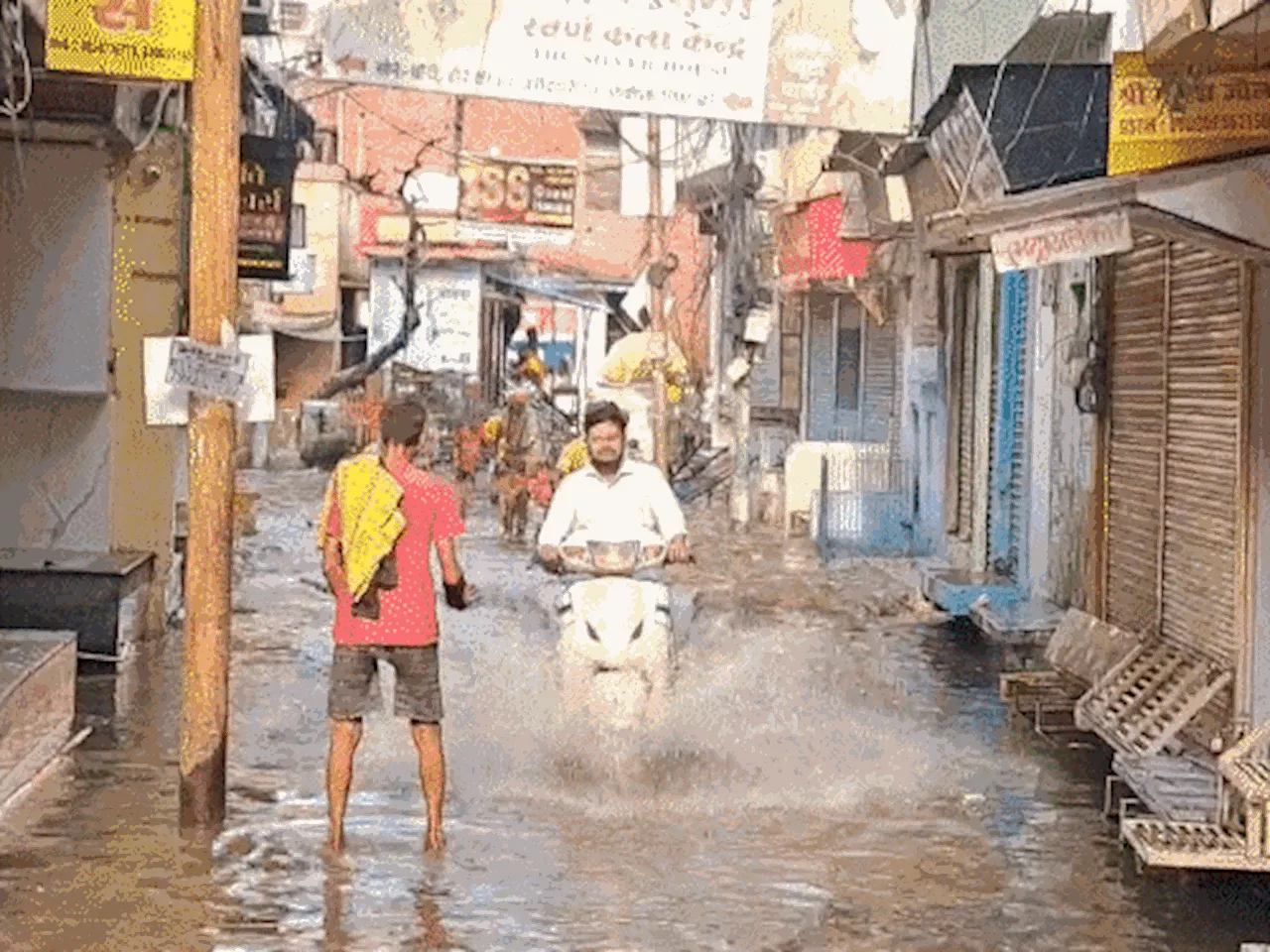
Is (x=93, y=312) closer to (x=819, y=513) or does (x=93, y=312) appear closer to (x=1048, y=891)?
(x=1048, y=891)

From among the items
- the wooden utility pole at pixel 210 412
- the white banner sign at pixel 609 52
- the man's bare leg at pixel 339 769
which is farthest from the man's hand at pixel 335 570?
the white banner sign at pixel 609 52

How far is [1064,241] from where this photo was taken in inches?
441

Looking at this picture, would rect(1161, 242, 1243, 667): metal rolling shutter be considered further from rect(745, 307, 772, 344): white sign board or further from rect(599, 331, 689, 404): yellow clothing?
rect(599, 331, 689, 404): yellow clothing

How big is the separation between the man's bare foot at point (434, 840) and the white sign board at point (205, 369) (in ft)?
6.29

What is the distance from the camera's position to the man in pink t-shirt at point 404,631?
1028cm

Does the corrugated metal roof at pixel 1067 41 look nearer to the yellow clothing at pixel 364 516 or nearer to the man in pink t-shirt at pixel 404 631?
the man in pink t-shirt at pixel 404 631

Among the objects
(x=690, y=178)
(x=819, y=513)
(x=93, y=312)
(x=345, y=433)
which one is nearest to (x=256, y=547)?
(x=819, y=513)

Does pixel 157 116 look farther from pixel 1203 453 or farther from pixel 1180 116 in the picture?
pixel 1180 116

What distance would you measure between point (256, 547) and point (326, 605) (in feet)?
20.8

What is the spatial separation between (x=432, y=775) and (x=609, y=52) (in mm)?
5540

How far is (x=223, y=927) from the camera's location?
29.2ft

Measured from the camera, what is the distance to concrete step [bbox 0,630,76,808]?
36.0 feet

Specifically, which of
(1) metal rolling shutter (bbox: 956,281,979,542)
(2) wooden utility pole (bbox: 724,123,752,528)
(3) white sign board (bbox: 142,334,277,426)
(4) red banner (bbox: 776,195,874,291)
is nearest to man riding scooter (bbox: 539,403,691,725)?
(3) white sign board (bbox: 142,334,277,426)

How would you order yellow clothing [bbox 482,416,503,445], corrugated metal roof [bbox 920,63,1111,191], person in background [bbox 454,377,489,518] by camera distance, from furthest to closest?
person in background [bbox 454,377,489,518]
yellow clothing [bbox 482,416,503,445]
corrugated metal roof [bbox 920,63,1111,191]
